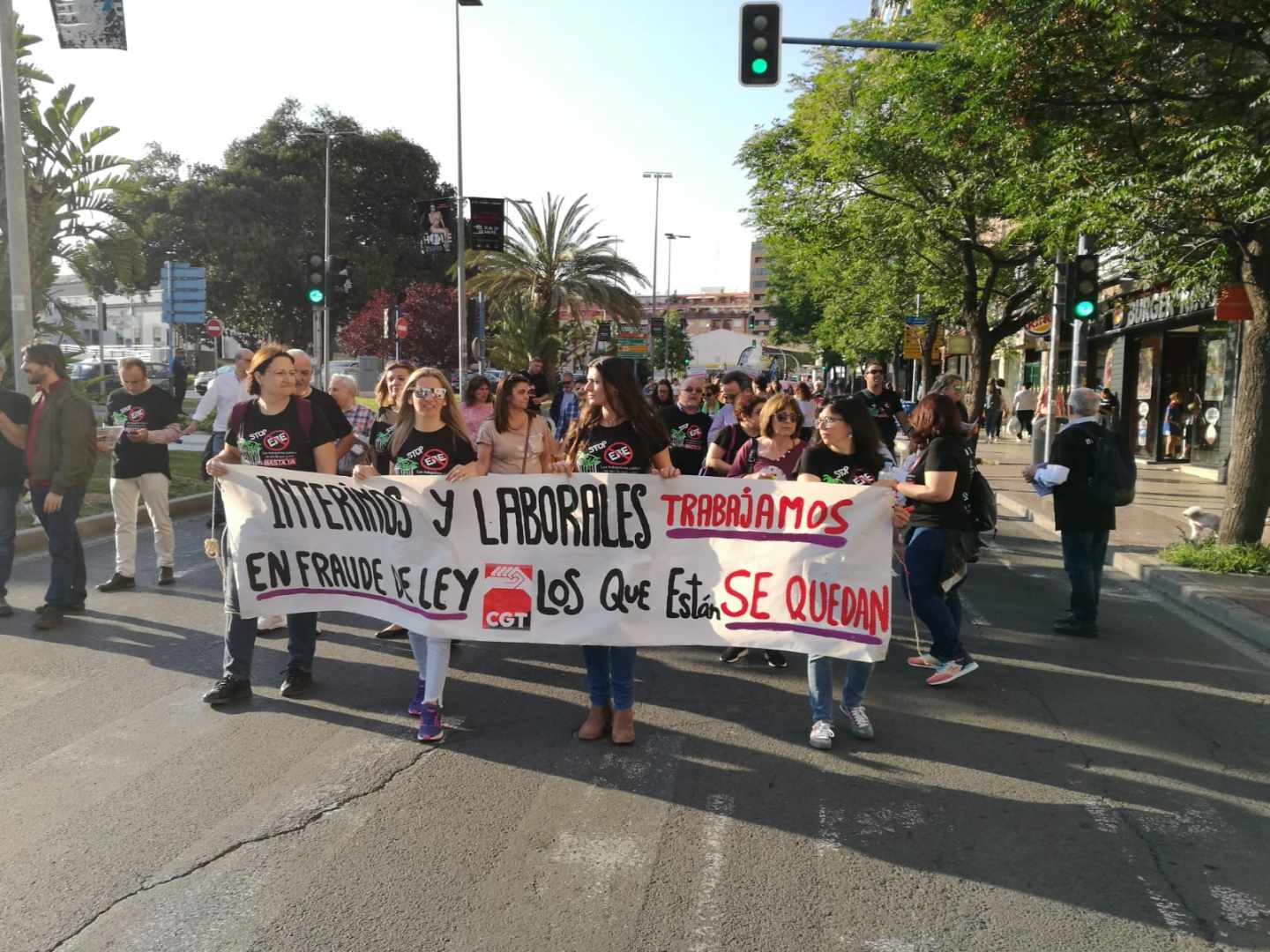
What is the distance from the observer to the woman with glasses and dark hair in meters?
5.86

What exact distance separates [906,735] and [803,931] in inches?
85.7

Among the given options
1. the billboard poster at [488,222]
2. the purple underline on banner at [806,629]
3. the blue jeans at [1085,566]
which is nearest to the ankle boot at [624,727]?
the purple underline on banner at [806,629]

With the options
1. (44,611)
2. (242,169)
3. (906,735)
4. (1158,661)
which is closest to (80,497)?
(44,611)

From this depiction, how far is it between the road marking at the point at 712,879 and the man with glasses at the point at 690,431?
5061 mm

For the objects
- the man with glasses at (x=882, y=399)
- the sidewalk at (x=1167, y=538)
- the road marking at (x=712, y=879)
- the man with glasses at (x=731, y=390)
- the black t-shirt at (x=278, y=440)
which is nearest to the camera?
the road marking at (x=712, y=879)

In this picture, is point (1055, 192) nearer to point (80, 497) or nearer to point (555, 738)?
point (555, 738)

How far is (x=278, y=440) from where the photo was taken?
19.6 feet

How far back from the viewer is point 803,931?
3439 mm

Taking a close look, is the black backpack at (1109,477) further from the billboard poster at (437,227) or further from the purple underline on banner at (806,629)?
the billboard poster at (437,227)

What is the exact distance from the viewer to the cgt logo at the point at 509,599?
18.0 feet

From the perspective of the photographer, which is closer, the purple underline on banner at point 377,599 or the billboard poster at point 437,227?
the purple underline on banner at point 377,599

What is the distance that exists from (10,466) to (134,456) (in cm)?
115

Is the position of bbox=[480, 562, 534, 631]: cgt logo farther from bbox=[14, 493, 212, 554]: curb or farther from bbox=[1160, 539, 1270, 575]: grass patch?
bbox=[1160, 539, 1270, 575]: grass patch

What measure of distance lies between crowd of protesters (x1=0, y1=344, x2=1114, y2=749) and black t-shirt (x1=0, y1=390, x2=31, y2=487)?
0.01m
